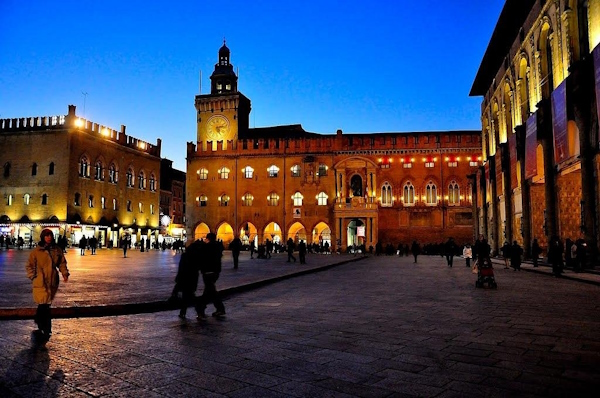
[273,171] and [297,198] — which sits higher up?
[273,171]

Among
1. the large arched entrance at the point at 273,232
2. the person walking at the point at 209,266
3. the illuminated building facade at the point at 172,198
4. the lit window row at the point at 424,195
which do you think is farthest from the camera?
the illuminated building facade at the point at 172,198

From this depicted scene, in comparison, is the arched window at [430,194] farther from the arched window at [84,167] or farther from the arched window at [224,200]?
the arched window at [84,167]

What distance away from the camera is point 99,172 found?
5075 centimetres

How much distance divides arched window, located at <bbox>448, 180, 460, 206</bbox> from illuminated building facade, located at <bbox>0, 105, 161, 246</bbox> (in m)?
35.4

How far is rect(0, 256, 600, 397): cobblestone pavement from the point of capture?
4125 mm

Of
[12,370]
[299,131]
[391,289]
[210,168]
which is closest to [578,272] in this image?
[391,289]

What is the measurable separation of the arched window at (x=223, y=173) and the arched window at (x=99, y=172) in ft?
40.8

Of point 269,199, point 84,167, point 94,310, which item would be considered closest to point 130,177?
point 84,167

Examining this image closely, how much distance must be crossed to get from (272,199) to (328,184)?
640 centimetres

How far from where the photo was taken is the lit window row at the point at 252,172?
173 ft

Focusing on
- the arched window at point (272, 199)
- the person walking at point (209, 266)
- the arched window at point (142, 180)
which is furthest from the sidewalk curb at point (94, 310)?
the arched window at point (142, 180)

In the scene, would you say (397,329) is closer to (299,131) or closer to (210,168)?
(210,168)

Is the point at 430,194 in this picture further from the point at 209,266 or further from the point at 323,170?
the point at 209,266

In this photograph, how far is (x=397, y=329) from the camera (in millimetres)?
6852
